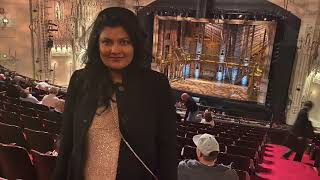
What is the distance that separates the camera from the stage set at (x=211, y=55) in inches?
631

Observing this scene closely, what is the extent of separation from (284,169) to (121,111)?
5600 mm

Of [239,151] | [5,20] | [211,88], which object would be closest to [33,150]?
[239,151]

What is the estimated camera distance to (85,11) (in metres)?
16.9

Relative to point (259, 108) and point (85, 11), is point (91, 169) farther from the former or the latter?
point (85, 11)

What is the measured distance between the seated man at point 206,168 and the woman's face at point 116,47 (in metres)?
1.55

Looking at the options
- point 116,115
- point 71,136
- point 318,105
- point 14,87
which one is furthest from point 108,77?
point 318,105

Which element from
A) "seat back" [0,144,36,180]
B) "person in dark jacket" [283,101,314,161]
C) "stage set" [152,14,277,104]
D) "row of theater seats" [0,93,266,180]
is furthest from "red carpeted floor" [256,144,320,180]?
"stage set" [152,14,277,104]

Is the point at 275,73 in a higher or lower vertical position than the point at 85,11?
lower

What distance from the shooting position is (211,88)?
16594 mm

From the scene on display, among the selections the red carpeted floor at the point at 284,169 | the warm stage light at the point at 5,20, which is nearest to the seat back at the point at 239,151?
the red carpeted floor at the point at 284,169

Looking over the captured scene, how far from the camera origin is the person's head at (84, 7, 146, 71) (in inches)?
56.7

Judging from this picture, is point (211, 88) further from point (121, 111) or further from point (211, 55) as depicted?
point (121, 111)

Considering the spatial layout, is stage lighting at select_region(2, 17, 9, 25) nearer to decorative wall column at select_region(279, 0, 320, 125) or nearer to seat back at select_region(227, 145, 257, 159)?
decorative wall column at select_region(279, 0, 320, 125)

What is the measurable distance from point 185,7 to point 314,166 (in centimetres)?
1001
